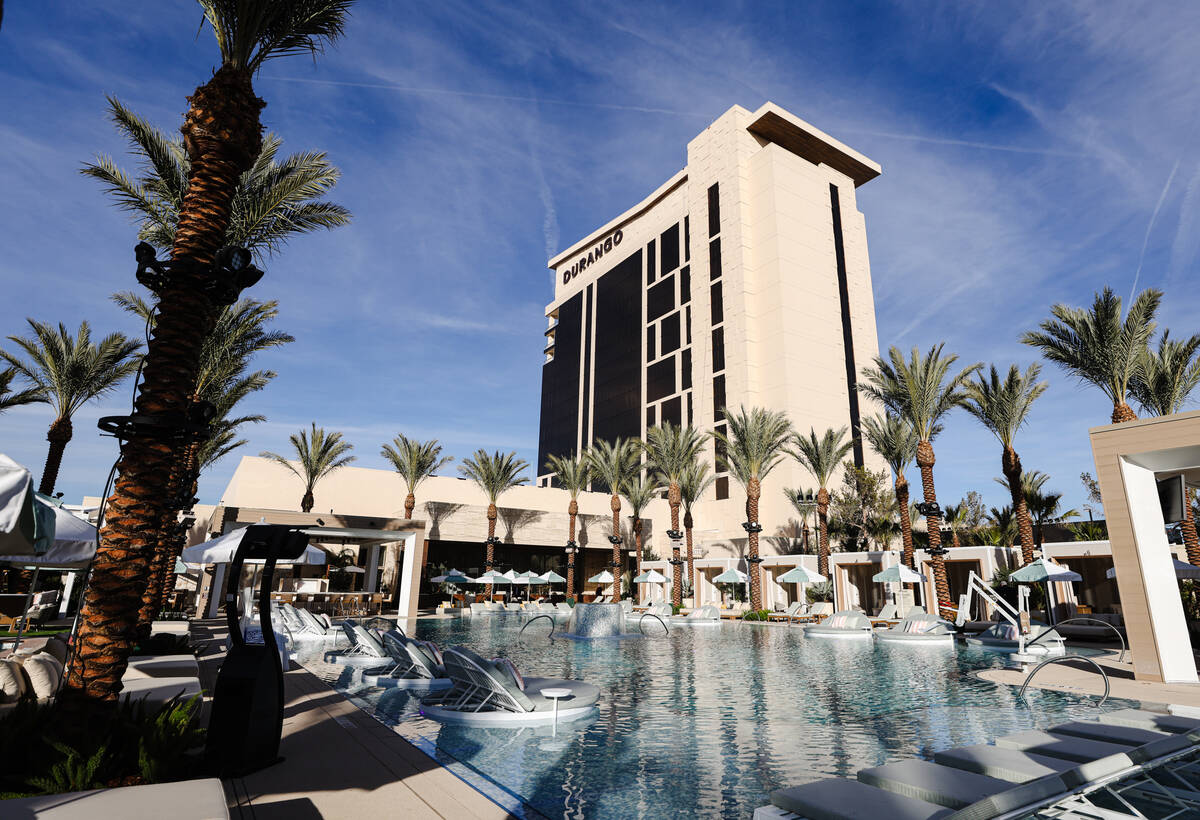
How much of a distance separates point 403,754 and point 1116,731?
6652 millimetres

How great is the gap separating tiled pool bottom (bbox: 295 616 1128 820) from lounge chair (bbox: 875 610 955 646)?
3.98m

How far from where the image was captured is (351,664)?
13.2 meters

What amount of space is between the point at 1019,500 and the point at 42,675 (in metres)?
27.1

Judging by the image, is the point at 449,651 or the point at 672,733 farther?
the point at 449,651

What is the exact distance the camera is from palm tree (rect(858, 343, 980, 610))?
2397 cm

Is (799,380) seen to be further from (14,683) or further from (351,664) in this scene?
(14,683)

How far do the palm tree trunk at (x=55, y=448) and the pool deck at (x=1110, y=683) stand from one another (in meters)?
28.7

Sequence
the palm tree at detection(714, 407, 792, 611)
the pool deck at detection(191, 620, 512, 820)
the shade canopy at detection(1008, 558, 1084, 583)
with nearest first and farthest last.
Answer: the pool deck at detection(191, 620, 512, 820) < the shade canopy at detection(1008, 558, 1084, 583) < the palm tree at detection(714, 407, 792, 611)

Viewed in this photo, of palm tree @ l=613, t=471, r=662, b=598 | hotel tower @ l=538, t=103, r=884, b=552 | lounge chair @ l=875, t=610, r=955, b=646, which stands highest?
hotel tower @ l=538, t=103, r=884, b=552

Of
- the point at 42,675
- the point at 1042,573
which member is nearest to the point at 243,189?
the point at 42,675

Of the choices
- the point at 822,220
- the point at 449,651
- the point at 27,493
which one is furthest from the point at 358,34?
the point at 822,220

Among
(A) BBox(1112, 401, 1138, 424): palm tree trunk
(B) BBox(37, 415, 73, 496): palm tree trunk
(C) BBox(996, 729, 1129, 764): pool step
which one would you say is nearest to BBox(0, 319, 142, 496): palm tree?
(B) BBox(37, 415, 73, 496): palm tree trunk

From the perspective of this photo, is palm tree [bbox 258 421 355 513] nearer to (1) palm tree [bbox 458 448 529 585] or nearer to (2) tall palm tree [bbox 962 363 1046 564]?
(1) palm tree [bbox 458 448 529 585]

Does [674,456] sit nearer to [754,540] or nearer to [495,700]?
[754,540]
